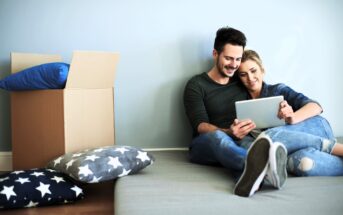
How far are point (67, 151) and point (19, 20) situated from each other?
0.82 meters

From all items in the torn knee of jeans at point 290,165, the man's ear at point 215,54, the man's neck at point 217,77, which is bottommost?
the torn knee of jeans at point 290,165

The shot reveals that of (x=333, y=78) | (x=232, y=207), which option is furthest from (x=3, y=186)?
(x=333, y=78)

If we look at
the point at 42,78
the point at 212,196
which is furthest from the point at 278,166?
the point at 42,78

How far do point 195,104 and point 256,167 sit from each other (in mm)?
744

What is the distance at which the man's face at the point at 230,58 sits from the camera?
6.42ft

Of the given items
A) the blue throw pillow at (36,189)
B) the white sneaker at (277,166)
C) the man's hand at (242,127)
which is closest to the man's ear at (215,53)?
the man's hand at (242,127)

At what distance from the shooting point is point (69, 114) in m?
1.75

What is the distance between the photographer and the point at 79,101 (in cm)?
180

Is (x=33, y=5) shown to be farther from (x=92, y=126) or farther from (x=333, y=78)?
(x=333, y=78)

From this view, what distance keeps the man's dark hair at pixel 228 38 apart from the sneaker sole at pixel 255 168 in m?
0.82

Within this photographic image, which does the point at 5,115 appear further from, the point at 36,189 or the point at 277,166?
the point at 277,166

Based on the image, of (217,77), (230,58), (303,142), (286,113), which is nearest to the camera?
(303,142)

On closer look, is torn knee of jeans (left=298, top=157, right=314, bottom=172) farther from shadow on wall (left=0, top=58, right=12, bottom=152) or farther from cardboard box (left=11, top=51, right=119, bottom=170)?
shadow on wall (left=0, top=58, right=12, bottom=152)

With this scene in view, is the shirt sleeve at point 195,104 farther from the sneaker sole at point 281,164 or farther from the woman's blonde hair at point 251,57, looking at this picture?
the sneaker sole at point 281,164
